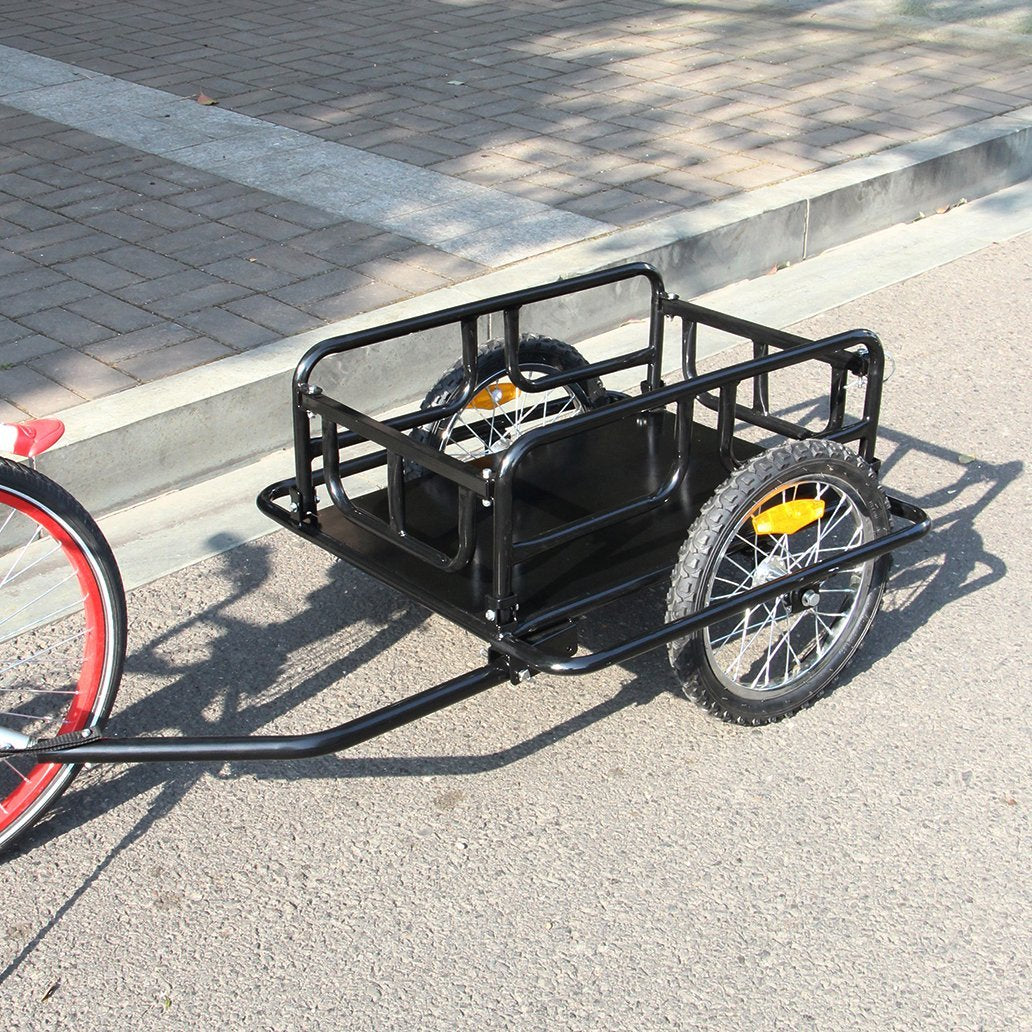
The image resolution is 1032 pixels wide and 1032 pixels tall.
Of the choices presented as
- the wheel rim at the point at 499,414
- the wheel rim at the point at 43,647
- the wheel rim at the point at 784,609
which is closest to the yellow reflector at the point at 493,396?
the wheel rim at the point at 499,414

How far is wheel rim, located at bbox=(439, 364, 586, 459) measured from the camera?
148 inches

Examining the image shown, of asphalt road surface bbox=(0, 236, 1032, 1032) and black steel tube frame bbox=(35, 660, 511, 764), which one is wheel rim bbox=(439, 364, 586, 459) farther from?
black steel tube frame bbox=(35, 660, 511, 764)

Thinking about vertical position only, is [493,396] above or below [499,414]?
above

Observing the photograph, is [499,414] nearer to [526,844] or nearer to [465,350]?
[465,350]

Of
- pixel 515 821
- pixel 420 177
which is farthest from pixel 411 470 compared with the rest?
pixel 420 177

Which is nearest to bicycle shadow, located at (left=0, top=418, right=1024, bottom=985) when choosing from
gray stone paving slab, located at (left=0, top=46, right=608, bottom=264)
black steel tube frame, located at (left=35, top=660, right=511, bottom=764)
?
black steel tube frame, located at (left=35, top=660, right=511, bottom=764)

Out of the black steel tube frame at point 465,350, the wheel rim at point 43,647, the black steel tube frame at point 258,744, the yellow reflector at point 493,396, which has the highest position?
the black steel tube frame at point 465,350

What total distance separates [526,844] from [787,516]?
2.96 ft

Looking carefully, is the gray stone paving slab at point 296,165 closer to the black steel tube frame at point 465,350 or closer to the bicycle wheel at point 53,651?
the black steel tube frame at point 465,350

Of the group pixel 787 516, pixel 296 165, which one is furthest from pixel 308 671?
pixel 296 165

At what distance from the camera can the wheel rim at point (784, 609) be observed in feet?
10.4

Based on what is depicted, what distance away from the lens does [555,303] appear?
17.0 feet

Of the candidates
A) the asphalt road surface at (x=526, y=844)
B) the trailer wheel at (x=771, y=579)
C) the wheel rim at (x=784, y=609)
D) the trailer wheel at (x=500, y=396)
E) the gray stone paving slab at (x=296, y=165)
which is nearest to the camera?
the asphalt road surface at (x=526, y=844)

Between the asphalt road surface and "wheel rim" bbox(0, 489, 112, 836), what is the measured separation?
0.13 meters
